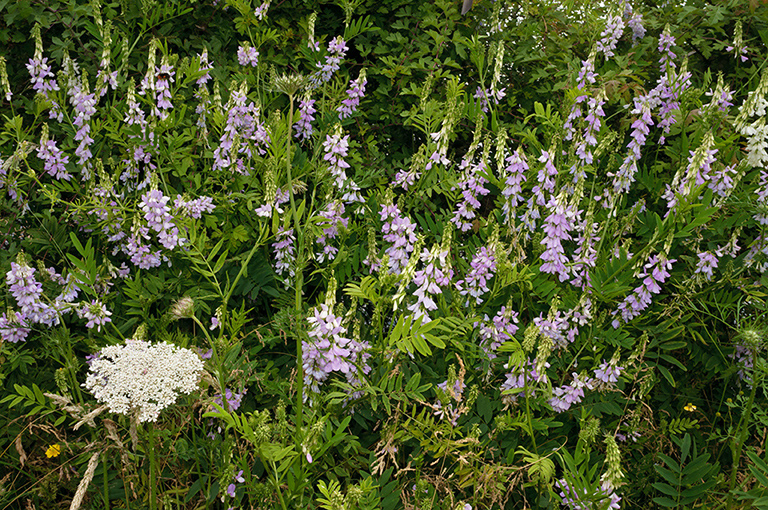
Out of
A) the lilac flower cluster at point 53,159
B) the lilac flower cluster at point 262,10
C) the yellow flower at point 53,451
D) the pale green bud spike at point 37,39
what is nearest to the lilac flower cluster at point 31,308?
the yellow flower at point 53,451

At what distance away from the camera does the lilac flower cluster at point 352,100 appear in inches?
128

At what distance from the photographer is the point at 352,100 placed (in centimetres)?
331

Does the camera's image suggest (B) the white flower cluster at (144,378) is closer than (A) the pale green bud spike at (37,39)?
Yes

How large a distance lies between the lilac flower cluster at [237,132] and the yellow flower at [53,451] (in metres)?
1.27

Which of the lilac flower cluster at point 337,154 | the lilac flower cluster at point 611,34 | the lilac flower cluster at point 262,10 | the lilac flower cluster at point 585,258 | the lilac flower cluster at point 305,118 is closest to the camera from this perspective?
the lilac flower cluster at point 585,258

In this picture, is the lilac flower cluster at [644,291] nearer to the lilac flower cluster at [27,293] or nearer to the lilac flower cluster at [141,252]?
the lilac flower cluster at [141,252]

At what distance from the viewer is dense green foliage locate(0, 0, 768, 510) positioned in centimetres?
217

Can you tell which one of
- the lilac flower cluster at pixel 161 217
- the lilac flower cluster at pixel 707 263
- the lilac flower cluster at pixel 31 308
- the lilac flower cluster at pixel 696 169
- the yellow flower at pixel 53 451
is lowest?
the yellow flower at pixel 53 451

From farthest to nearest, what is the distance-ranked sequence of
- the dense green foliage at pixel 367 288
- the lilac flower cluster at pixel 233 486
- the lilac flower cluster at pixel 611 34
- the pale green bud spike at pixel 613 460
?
the lilac flower cluster at pixel 611 34 < the dense green foliage at pixel 367 288 < the lilac flower cluster at pixel 233 486 < the pale green bud spike at pixel 613 460

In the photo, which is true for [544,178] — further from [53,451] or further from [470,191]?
[53,451]

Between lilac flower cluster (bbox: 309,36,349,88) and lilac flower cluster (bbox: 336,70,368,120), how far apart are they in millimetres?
138

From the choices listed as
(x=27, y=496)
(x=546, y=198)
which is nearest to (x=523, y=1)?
(x=546, y=198)

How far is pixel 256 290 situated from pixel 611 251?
1495mm

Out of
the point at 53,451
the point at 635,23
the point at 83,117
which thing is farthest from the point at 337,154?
the point at 635,23
